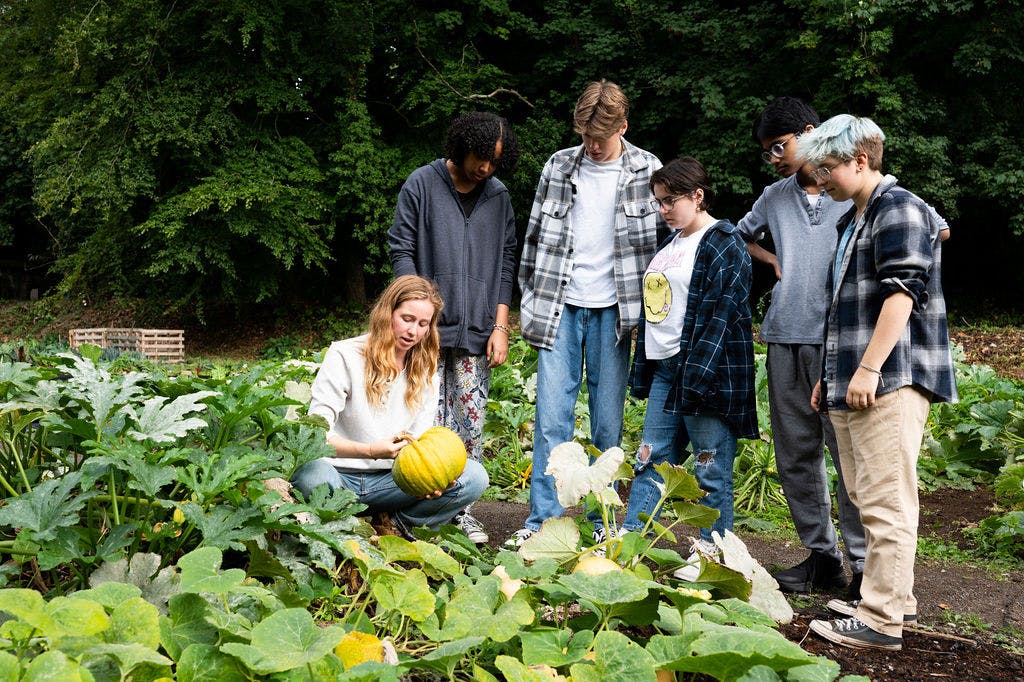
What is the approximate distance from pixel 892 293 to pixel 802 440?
83 cm

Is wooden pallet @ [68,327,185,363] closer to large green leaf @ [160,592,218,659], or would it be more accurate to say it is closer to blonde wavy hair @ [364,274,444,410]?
blonde wavy hair @ [364,274,444,410]

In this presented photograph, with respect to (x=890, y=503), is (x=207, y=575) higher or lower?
higher

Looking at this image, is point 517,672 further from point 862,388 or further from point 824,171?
point 824,171

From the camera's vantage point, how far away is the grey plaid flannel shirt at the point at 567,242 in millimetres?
3387

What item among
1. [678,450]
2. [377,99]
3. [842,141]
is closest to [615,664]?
[842,141]

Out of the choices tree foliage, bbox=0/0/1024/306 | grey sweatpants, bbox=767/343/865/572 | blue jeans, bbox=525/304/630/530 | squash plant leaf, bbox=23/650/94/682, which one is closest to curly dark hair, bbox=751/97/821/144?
grey sweatpants, bbox=767/343/865/572

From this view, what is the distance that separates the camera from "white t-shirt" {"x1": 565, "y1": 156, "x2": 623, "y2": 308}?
3451 mm

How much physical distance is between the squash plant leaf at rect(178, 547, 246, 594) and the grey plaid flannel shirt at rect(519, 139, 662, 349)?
203cm

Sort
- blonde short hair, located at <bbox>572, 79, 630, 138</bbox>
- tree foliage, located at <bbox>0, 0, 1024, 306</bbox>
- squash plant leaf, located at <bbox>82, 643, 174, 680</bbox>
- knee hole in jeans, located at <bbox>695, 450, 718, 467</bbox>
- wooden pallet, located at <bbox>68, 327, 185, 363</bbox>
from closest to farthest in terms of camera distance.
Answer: squash plant leaf, located at <bbox>82, 643, 174, 680</bbox> < knee hole in jeans, located at <bbox>695, 450, 718, 467</bbox> < blonde short hair, located at <bbox>572, 79, 630, 138</bbox> < tree foliage, located at <bbox>0, 0, 1024, 306</bbox> < wooden pallet, located at <bbox>68, 327, 185, 363</bbox>

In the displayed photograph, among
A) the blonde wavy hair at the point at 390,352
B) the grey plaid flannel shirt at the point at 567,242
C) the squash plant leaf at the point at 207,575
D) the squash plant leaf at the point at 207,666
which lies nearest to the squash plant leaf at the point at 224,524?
the squash plant leaf at the point at 207,575

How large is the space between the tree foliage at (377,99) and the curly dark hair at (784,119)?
467 inches

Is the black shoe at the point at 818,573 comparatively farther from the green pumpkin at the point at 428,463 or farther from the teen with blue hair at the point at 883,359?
the green pumpkin at the point at 428,463

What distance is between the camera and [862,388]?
2.43 m

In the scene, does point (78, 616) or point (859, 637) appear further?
point (859, 637)
